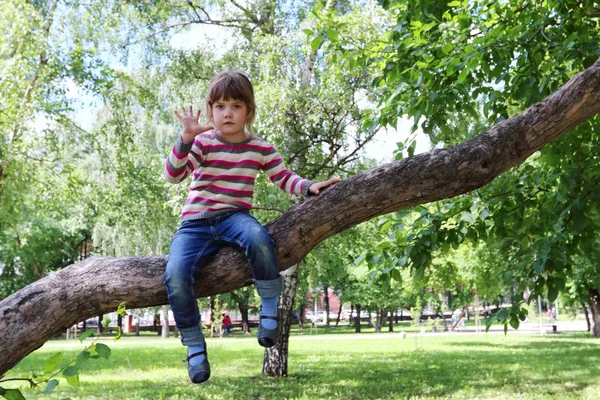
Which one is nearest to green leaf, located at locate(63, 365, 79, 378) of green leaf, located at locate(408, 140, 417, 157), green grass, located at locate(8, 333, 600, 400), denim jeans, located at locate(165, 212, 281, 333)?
denim jeans, located at locate(165, 212, 281, 333)

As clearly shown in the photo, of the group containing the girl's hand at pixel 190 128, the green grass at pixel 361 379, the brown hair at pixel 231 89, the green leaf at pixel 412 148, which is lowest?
the green grass at pixel 361 379

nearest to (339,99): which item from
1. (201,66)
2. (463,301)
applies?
(201,66)

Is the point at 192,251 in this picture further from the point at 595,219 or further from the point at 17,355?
the point at 595,219

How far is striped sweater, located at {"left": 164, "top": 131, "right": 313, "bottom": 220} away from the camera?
2.96 m

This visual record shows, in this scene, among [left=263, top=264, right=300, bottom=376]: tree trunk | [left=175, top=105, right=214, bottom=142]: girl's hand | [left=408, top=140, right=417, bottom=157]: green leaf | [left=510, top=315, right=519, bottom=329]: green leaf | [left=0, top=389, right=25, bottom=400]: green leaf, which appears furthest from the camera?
[left=263, top=264, right=300, bottom=376]: tree trunk

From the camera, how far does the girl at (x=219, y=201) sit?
9.04ft

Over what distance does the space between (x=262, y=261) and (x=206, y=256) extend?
0.86 feet

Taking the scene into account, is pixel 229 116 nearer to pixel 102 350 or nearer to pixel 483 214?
pixel 102 350

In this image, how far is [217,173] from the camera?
3.03 m

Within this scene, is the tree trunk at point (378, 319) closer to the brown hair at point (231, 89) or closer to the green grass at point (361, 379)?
the green grass at point (361, 379)

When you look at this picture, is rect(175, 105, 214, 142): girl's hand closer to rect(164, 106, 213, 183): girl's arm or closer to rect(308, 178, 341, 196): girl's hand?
rect(164, 106, 213, 183): girl's arm

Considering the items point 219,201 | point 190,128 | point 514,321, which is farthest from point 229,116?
point 514,321

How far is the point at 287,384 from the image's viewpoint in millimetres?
11727

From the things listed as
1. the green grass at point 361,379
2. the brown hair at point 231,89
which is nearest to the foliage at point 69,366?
the brown hair at point 231,89
